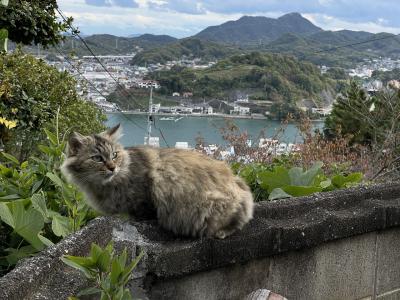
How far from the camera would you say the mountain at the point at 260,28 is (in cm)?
8494

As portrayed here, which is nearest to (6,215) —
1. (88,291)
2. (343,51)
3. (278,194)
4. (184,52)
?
(88,291)

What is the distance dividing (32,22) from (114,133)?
17.3ft

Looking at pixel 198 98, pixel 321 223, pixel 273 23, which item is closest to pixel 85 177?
pixel 321 223

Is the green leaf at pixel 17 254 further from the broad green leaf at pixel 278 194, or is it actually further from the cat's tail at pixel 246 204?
the broad green leaf at pixel 278 194

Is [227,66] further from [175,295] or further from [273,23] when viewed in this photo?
[273,23]

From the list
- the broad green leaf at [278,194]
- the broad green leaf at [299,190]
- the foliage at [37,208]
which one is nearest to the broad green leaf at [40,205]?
the foliage at [37,208]

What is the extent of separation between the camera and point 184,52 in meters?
48.2

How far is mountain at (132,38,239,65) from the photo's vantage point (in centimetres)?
3912

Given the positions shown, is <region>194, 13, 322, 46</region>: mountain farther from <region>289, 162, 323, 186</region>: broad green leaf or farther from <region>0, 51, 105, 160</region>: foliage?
<region>289, 162, 323, 186</region>: broad green leaf

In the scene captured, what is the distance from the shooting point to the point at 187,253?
88.5 inches

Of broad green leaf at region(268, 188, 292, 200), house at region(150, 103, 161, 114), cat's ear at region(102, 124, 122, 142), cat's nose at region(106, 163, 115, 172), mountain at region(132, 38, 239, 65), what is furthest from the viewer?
mountain at region(132, 38, 239, 65)

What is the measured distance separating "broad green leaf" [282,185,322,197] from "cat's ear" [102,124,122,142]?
3.67ft

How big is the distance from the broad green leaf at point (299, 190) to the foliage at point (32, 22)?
4.91 metres

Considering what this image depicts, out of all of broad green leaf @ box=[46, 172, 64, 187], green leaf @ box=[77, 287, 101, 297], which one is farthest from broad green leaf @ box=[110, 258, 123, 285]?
broad green leaf @ box=[46, 172, 64, 187]
